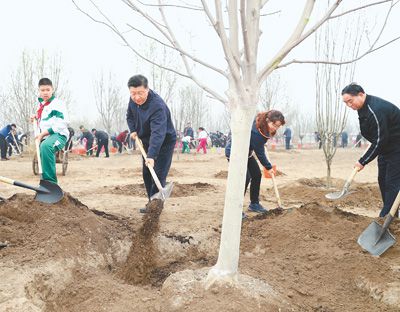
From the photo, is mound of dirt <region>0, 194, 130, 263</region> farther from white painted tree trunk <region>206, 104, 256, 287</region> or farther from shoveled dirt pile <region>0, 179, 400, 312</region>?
white painted tree trunk <region>206, 104, 256, 287</region>

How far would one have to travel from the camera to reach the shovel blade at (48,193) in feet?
12.7

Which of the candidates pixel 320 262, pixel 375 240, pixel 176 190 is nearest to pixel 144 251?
pixel 320 262

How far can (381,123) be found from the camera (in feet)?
11.9

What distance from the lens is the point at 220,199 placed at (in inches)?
256

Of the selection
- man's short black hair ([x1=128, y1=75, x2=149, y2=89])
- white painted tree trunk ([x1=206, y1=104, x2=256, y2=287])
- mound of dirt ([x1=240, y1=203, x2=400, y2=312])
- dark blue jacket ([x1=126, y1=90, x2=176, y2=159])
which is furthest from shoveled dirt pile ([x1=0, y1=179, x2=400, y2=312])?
man's short black hair ([x1=128, y1=75, x2=149, y2=89])

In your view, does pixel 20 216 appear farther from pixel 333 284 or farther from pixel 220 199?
pixel 220 199

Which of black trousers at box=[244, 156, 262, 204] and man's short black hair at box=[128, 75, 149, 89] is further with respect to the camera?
black trousers at box=[244, 156, 262, 204]

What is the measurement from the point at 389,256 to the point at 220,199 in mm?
3500

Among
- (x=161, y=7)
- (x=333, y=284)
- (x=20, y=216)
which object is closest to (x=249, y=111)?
(x=161, y=7)

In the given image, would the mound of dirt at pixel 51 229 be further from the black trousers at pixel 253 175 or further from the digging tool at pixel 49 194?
the black trousers at pixel 253 175

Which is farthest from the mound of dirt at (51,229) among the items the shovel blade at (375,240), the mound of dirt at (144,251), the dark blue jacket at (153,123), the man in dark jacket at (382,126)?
the man in dark jacket at (382,126)

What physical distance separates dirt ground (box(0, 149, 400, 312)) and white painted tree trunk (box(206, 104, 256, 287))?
7.0 inches

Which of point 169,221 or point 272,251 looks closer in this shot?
point 272,251

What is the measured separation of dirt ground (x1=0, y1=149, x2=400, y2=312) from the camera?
2551mm
